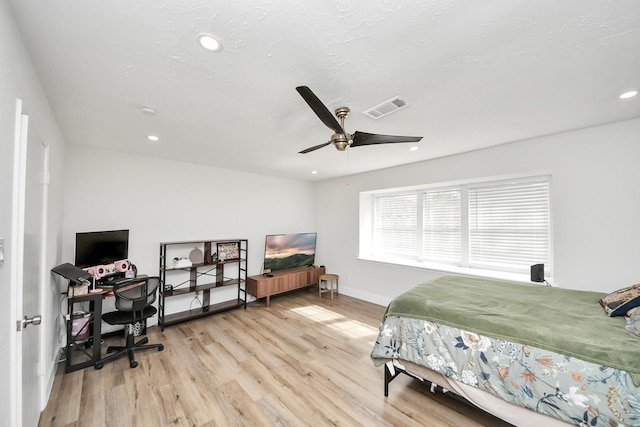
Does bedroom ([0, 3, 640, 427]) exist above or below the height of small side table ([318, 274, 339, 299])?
above

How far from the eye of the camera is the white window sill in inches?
125

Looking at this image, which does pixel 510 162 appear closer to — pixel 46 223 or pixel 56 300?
pixel 46 223

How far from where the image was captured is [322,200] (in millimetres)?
5680

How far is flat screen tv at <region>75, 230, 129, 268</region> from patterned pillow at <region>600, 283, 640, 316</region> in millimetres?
4882

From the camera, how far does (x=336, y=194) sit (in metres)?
5.37

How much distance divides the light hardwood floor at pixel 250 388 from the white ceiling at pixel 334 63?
2.50 meters

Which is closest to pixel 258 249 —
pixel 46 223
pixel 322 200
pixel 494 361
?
pixel 322 200

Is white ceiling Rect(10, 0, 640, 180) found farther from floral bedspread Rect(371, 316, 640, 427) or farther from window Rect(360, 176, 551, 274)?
floral bedspread Rect(371, 316, 640, 427)

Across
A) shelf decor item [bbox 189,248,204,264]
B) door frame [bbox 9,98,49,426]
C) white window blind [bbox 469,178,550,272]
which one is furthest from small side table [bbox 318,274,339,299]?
door frame [bbox 9,98,49,426]

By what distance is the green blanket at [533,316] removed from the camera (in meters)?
1.35

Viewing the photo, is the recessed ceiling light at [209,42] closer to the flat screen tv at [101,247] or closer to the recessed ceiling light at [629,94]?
the flat screen tv at [101,247]

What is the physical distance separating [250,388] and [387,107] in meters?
2.79

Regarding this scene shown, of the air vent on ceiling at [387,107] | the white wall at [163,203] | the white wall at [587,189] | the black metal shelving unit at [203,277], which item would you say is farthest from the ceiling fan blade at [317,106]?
the white wall at [163,203]

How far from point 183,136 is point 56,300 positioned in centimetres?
221
